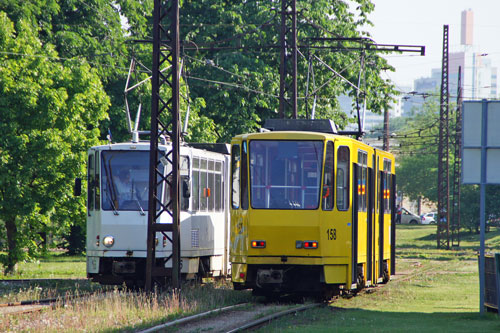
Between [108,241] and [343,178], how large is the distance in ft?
17.8

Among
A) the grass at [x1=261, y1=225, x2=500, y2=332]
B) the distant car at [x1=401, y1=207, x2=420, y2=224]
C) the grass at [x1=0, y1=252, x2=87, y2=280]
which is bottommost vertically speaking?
the distant car at [x1=401, y1=207, x2=420, y2=224]

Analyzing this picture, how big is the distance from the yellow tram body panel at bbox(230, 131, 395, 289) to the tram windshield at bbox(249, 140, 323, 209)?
0.02 m

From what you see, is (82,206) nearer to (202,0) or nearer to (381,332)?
(381,332)

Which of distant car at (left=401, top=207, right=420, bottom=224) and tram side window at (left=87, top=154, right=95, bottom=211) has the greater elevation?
tram side window at (left=87, top=154, right=95, bottom=211)

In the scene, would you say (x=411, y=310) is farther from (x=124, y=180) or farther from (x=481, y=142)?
(x=124, y=180)

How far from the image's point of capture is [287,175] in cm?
1719

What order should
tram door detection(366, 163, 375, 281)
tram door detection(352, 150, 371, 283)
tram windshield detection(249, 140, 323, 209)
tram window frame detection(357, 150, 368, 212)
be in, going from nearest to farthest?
tram windshield detection(249, 140, 323, 209) → tram door detection(352, 150, 371, 283) → tram window frame detection(357, 150, 368, 212) → tram door detection(366, 163, 375, 281)

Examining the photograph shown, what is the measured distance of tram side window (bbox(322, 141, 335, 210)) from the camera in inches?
678

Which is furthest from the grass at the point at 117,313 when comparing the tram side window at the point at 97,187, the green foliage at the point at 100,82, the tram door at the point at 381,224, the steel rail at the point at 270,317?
the green foliage at the point at 100,82

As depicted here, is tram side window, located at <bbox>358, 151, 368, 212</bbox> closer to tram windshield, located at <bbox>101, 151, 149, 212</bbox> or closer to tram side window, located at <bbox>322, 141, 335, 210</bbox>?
tram side window, located at <bbox>322, 141, 335, 210</bbox>

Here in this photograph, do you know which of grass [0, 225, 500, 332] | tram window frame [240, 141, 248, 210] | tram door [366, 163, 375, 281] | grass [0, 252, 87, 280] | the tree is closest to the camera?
grass [0, 225, 500, 332]

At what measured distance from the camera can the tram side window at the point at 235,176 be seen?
17.6 m

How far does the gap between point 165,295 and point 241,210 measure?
2186 mm

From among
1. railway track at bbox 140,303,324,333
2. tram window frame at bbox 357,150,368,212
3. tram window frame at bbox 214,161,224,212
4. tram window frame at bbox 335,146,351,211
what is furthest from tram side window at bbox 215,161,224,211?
tram window frame at bbox 335,146,351,211
